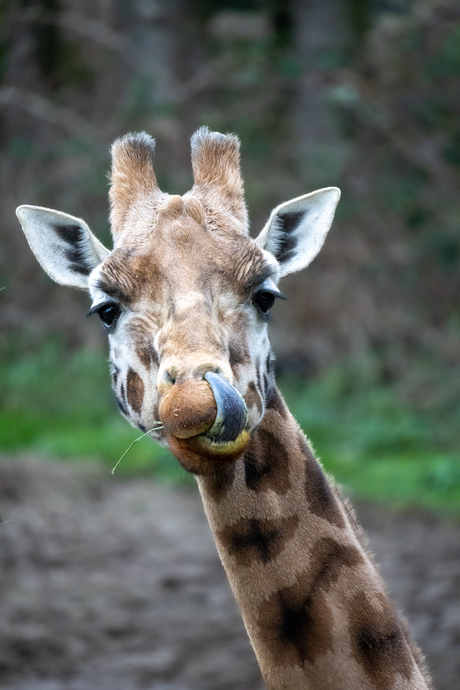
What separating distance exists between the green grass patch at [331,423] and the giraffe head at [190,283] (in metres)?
5.24

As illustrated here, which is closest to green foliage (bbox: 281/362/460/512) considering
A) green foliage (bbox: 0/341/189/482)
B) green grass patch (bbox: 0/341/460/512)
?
green grass patch (bbox: 0/341/460/512)

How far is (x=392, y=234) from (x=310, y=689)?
932 centimetres

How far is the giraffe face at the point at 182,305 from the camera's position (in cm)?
269

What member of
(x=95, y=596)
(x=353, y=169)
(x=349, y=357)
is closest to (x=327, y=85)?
(x=353, y=169)

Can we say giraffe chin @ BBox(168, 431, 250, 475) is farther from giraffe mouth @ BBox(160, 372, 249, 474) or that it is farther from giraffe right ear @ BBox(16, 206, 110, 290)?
giraffe right ear @ BBox(16, 206, 110, 290)

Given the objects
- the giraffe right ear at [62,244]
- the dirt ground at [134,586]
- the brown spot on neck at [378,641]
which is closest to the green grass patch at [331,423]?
the dirt ground at [134,586]

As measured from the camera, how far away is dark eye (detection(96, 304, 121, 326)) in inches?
116

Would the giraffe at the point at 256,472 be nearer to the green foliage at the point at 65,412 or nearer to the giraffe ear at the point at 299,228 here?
the giraffe ear at the point at 299,228

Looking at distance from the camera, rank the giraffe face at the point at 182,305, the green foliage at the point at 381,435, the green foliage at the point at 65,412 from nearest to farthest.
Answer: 1. the giraffe face at the point at 182,305
2. the green foliage at the point at 381,435
3. the green foliage at the point at 65,412

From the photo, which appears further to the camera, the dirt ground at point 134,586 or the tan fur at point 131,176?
the dirt ground at point 134,586

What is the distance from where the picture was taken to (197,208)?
123 inches

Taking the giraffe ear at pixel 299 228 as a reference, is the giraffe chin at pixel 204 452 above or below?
below

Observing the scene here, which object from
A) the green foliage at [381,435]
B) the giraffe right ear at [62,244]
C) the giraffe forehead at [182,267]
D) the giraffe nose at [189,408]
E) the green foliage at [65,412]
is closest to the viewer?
the giraffe nose at [189,408]

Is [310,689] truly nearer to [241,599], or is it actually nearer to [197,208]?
[241,599]
